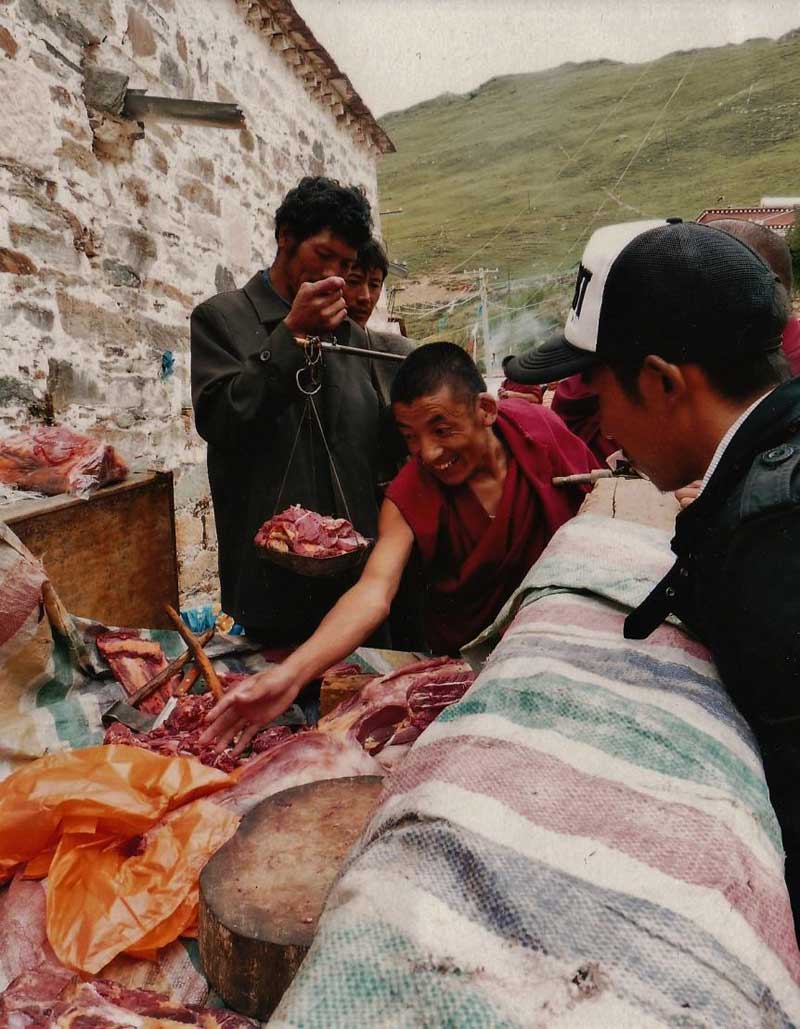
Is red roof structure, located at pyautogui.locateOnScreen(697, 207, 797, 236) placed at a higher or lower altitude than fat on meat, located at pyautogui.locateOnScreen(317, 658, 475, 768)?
higher

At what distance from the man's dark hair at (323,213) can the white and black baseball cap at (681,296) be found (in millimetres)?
1872

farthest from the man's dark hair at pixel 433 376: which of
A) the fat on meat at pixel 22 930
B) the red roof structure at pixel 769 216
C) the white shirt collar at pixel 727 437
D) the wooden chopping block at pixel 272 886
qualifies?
the red roof structure at pixel 769 216

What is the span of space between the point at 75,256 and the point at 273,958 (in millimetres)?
4204

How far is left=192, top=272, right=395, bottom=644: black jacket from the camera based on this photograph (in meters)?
2.91

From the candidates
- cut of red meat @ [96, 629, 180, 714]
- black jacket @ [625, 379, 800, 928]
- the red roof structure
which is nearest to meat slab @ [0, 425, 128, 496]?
cut of red meat @ [96, 629, 180, 714]

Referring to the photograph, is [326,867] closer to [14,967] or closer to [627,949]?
[14,967]

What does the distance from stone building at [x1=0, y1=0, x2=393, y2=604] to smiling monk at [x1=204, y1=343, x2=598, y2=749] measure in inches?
93.2

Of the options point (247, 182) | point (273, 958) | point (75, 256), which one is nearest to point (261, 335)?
point (75, 256)

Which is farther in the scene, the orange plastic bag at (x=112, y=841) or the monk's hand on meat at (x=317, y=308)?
the monk's hand on meat at (x=317, y=308)

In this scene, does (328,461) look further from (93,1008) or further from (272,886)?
(93,1008)

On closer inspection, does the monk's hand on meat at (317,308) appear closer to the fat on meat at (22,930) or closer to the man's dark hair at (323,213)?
the man's dark hair at (323,213)

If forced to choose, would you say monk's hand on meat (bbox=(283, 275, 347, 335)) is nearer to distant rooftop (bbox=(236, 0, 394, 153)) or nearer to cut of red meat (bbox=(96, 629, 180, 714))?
cut of red meat (bbox=(96, 629, 180, 714))

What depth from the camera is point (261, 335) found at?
3176 millimetres

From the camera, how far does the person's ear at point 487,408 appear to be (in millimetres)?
2760
